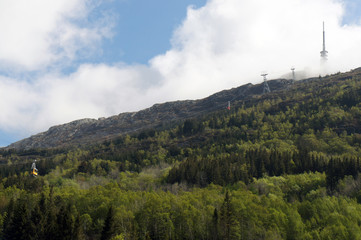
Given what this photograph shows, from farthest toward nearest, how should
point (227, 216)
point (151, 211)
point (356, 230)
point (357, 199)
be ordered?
point (357, 199) → point (151, 211) → point (227, 216) → point (356, 230)

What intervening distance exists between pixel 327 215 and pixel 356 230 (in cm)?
968

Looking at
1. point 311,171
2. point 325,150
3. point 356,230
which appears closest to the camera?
point 356,230

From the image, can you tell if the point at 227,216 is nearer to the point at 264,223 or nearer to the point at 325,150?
the point at 264,223

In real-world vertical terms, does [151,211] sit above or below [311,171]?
above

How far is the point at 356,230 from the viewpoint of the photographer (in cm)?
7219

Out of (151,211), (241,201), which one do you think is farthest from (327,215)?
(151,211)

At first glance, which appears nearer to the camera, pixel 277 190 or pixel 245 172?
pixel 277 190

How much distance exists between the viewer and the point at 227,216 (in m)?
80.0

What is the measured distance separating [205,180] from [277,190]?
3868 cm

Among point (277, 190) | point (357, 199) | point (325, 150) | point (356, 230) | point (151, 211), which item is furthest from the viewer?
point (325, 150)

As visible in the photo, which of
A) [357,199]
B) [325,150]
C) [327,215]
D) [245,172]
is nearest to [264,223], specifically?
[327,215]

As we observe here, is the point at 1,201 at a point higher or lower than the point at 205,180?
higher

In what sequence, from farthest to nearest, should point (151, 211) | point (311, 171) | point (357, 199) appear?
point (311, 171), point (357, 199), point (151, 211)

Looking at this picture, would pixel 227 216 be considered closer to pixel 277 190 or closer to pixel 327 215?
pixel 327 215
